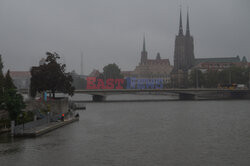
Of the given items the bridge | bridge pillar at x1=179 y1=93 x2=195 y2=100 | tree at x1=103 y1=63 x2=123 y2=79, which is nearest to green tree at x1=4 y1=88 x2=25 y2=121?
the bridge

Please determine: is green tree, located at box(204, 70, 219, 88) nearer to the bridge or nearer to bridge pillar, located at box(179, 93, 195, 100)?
the bridge

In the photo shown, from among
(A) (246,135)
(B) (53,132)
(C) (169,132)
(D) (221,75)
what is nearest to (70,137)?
(B) (53,132)

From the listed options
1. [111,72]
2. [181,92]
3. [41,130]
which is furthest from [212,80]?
[41,130]

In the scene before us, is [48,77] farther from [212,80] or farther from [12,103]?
[212,80]

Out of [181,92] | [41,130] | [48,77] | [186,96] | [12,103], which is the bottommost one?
[41,130]

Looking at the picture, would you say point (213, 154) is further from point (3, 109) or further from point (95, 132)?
point (3, 109)

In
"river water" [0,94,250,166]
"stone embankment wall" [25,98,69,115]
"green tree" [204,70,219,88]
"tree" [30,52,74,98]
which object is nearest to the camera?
"river water" [0,94,250,166]

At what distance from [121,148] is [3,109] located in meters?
18.2

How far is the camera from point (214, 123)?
47500 mm

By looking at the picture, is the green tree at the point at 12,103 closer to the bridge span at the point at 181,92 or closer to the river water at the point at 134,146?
the river water at the point at 134,146

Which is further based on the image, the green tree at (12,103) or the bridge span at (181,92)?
the bridge span at (181,92)

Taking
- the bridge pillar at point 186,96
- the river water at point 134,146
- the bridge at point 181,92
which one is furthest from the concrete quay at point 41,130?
the bridge pillar at point 186,96

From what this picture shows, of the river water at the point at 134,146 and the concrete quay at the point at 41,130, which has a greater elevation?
the concrete quay at the point at 41,130

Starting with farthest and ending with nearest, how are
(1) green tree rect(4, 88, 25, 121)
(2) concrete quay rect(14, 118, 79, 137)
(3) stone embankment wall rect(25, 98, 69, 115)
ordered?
→ (3) stone embankment wall rect(25, 98, 69, 115) < (1) green tree rect(4, 88, 25, 121) < (2) concrete quay rect(14, 118, 79, 137)
